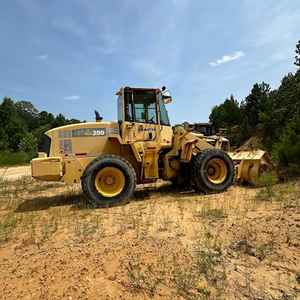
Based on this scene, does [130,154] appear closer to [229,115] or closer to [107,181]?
[107,181]

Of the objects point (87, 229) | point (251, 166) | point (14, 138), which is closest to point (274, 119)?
point (251, 166)

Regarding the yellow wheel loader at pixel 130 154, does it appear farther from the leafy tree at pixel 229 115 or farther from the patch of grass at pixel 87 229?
the leafy tree at pixel 229 115

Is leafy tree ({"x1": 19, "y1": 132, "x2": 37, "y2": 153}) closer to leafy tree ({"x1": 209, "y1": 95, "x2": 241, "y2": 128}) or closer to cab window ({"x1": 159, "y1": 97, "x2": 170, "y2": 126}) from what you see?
leafy tree ({"x1": 209, "y1": 95, "x2": 241, "y2": 128})

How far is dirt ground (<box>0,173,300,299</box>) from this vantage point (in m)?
3.12

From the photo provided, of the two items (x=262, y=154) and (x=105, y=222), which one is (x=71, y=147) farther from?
(x=262, y=154)

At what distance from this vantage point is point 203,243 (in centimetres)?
418

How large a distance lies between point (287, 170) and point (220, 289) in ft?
24.5

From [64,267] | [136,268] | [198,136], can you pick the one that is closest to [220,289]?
[136,268]

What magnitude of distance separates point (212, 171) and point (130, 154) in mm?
2085

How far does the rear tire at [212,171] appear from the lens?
25.6 ft

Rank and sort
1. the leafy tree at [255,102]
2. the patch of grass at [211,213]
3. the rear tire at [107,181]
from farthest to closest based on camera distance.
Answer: the leafy tree at [255,102], the rear tire at [107,181], the patch of grass at [211,213]

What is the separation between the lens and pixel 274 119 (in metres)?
22.0

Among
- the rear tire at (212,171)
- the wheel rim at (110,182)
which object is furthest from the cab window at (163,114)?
the wheel rim at (110,182)

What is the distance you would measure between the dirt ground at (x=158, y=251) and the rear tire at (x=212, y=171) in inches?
39.4
